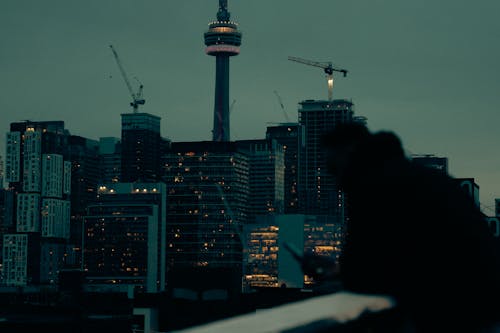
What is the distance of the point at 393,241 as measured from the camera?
205 inches

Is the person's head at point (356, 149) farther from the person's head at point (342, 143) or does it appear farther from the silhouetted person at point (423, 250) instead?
the silhouetted person at point (423, 250)

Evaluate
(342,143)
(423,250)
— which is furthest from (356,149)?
(423,250)

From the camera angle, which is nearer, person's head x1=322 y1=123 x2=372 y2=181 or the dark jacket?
the dark jacket

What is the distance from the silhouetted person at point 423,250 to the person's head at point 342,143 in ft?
0.81

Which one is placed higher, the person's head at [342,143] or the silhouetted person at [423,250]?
the person's head at [342,143]

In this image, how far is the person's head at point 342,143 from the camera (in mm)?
5773

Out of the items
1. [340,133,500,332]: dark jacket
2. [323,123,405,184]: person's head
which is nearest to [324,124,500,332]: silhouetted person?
[340,133,500,332]: dark jacket

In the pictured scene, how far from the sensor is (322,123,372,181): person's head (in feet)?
18.9

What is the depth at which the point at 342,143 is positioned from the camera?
230 inches

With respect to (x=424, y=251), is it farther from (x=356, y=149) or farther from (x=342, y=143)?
(x=342, y=143)

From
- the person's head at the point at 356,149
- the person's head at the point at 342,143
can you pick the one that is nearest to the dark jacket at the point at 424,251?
the person's head at the point at 356,149

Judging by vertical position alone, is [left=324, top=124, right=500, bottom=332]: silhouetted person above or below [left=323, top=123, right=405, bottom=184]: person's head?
below

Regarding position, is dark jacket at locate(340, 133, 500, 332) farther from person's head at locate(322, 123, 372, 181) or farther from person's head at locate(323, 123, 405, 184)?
person's head at locate(322, 123, 372, 181)

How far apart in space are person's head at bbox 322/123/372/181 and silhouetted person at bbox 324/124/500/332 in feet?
0.81
